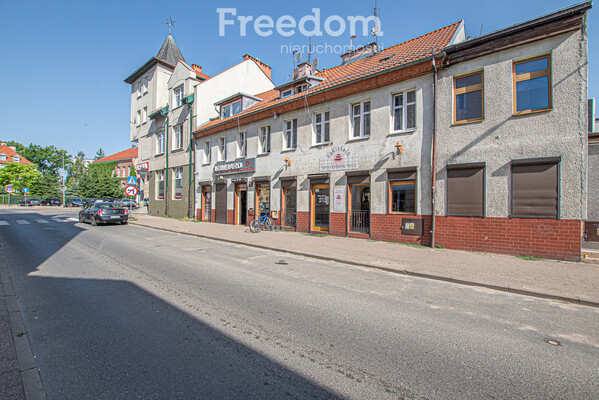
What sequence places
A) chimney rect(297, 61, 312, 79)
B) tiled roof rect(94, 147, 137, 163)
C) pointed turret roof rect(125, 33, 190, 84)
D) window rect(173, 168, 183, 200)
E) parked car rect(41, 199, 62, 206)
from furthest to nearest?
tiled roof rect(94, 147, 137, 163) → parked car rect(41, 199, 62, 206) → pointed turret roof rect(125, 33, 190, 84) → window rect(173, 168, 183, 200) → chimney rect(297, 61, 312, 79)

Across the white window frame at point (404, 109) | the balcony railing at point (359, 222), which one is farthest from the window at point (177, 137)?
the white window frame at point (404, 109)

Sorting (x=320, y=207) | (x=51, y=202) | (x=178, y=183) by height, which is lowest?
(x=51, y=202)

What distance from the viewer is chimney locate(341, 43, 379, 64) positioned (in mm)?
16516

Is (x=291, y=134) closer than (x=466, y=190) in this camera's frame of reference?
No

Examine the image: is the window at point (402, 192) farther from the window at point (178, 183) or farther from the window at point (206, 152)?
the window at point (178, 183)

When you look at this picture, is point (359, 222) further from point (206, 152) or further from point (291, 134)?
point (206, 152)

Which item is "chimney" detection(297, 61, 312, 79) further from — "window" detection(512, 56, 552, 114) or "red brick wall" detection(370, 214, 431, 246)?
"window" detection(512, 56, 552, 114)

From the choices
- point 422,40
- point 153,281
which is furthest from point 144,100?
point 153,281

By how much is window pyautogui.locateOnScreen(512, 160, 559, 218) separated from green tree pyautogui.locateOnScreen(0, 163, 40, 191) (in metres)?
72.0

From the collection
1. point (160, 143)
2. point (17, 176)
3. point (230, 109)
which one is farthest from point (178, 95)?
point (17, 176)

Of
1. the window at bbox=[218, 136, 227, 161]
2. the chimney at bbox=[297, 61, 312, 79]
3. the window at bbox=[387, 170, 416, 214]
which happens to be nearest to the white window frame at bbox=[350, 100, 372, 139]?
the window at bbox=[387, 170, 416, 214]

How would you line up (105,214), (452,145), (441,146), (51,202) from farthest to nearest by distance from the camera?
(51,202) → (105,214) → (441,146) → (452,145)

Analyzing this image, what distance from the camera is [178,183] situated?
75.6 feet

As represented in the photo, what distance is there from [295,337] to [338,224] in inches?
369
